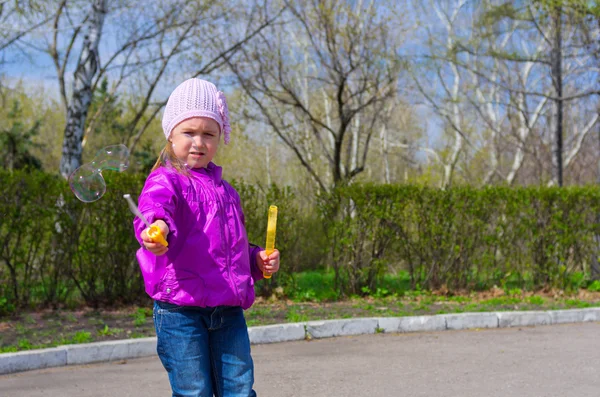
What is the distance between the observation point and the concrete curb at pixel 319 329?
623 centimetres

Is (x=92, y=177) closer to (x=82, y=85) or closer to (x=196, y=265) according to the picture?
(x=196, y=265)

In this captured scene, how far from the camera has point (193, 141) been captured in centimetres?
293

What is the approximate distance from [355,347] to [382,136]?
23.8 metres

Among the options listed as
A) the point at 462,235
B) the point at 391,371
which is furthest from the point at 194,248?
the point at 462,235

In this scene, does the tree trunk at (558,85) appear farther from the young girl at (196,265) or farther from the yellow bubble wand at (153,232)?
the yellow bubble wand at (153,232)

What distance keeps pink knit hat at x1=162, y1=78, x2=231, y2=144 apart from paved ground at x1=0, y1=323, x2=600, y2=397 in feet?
9.02

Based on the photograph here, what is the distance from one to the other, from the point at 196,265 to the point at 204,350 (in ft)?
1.13

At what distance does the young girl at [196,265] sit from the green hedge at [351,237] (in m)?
5.96

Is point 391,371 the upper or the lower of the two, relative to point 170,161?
lower

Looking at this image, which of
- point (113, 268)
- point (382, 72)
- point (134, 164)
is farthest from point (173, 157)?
point (134, 164)

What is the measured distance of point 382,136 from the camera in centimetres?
3048

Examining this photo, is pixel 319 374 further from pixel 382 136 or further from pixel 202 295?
pixel 382 136

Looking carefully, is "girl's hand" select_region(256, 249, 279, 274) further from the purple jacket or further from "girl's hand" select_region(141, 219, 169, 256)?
"girl's hand" select_region(141, 219, 169, 256)

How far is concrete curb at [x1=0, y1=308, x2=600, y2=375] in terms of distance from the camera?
245 inches
